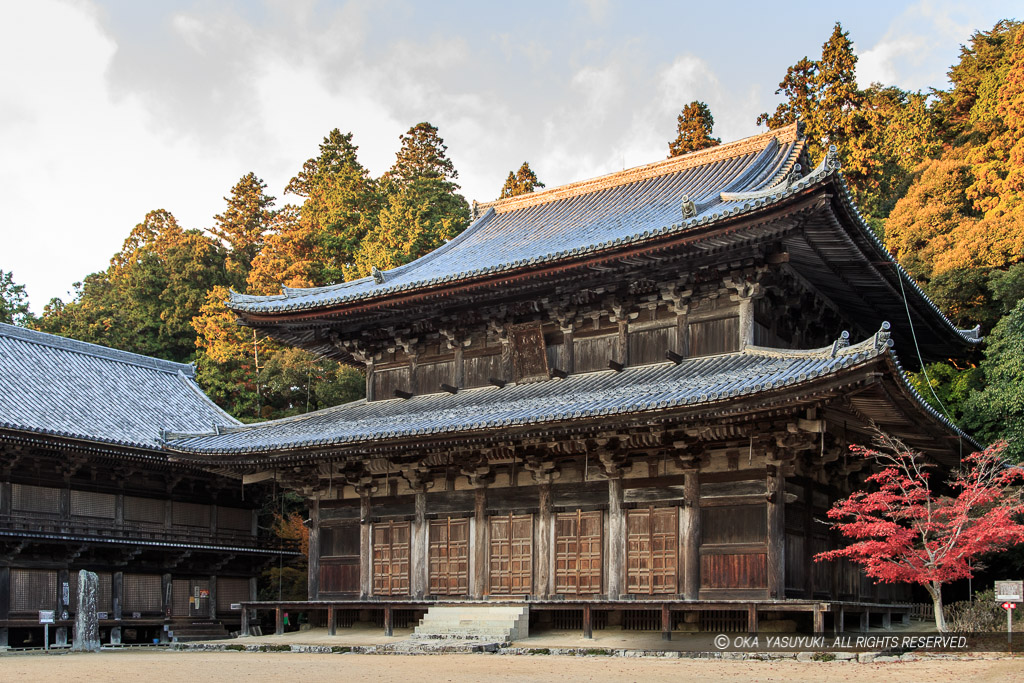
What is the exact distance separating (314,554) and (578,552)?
323 inches

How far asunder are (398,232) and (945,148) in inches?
1048

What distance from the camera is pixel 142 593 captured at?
30469 millimetres

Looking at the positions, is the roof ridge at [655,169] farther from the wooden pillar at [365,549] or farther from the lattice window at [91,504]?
the lattice window at [91,504]

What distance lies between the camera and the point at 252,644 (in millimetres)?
23922

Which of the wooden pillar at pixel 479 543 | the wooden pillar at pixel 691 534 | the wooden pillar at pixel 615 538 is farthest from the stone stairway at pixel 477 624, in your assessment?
the wooden pillar at pixel 691 534

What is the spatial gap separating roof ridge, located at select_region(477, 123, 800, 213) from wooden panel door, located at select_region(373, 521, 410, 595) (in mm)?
12158

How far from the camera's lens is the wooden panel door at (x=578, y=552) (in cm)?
2133

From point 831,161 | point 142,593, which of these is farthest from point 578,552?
point 142,593

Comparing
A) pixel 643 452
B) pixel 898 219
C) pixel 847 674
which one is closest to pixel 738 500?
pixel 643 452

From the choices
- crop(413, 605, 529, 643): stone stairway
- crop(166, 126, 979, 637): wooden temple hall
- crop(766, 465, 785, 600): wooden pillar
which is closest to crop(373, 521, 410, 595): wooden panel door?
crop(166, 126, 979, 637): wooden temple hall

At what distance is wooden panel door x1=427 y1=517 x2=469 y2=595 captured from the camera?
76.3 ft

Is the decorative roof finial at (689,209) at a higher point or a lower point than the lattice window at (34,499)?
higher

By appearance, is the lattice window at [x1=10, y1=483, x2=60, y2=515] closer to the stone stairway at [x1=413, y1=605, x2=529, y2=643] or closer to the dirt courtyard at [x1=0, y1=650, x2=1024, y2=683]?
the dirt courtyard at [x1=0, y1=650, x2=1024, y2=683]

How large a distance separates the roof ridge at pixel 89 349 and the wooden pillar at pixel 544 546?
809 inches
